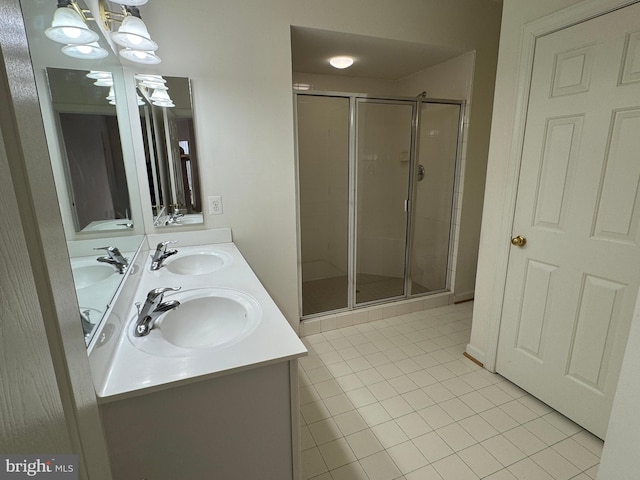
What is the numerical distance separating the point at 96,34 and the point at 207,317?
1206 mm

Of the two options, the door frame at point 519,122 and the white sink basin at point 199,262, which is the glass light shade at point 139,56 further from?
the door frame at point 519,122

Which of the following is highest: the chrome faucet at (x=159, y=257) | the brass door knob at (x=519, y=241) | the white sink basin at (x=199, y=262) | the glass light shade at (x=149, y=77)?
the glass light shade at (x=149, y=77)

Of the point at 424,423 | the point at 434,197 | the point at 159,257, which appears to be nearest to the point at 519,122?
the point at 434,197

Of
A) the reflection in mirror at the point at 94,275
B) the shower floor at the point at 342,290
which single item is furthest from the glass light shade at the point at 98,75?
the shower floor at the point at 342,290

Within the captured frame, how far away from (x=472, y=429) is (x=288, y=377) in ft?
4.07

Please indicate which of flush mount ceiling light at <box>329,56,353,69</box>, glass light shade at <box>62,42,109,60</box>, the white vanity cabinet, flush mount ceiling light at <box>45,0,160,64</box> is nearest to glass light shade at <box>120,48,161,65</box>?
flush mount ceiling light at <box>45,0,160,64</box>

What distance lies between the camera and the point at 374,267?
3348 mm

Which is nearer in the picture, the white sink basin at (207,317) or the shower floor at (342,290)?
the white sink basin at (207,317)

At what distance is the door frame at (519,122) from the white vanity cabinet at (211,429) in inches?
61.8

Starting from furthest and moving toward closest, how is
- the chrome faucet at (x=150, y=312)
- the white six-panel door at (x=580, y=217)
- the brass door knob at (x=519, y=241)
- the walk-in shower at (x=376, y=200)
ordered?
the walk-in shower at (x=376, y=200) < the brass door knob at (x=519, y=241) < the white six-panel door at (x=580, y=217) < the chrome faucet at (x=150, y=312)

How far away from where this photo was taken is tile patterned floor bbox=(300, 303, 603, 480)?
56.6 inches

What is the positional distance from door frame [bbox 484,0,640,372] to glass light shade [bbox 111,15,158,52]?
1.95 metres

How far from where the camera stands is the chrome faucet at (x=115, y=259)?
111cm

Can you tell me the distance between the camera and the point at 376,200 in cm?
324
